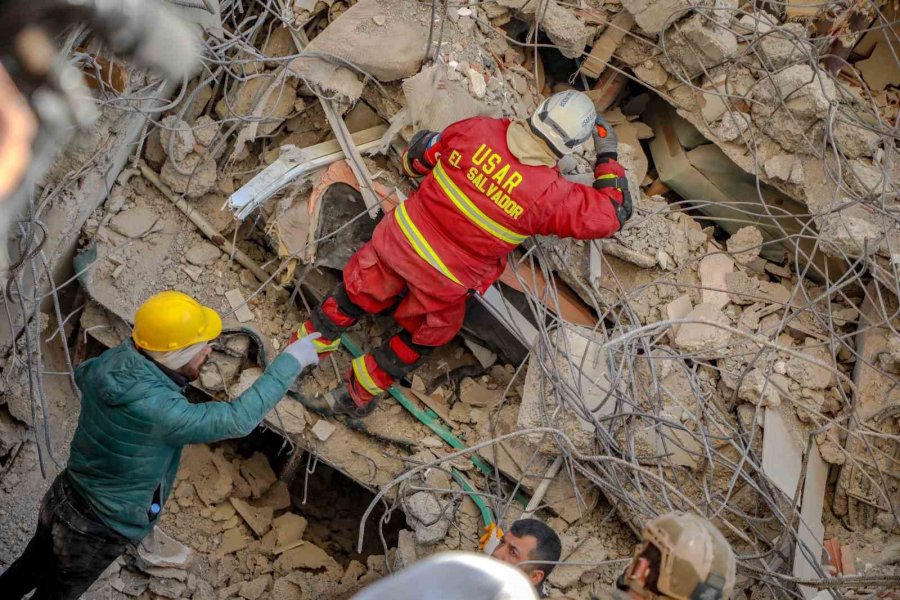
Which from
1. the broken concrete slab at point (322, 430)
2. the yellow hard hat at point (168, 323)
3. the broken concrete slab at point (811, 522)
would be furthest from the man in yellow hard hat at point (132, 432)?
the broken concrete slab at point (811, 522)

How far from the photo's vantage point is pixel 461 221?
13.4ft

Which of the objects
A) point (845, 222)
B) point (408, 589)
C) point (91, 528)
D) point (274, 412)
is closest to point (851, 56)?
point (845, 222)

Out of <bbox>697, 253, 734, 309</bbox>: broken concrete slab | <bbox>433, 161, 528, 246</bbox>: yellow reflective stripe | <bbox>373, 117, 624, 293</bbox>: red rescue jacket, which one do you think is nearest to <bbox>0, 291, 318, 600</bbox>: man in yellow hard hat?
<bbox>373, 117, 624, 293</bbox>: red rescue jacket

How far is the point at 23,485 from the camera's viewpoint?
14.5ft

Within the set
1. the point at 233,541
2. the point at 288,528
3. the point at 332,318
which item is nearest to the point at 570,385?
the point at 332,318

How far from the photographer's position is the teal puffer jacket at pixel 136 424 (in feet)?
10.8

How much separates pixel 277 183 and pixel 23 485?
85.3 inches

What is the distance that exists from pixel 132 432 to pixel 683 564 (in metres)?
2.24

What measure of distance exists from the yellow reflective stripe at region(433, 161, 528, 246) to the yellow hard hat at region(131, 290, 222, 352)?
1384 millimetres

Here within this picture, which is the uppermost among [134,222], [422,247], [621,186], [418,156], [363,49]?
[363,49]

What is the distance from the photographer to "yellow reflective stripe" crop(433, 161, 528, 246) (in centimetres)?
405

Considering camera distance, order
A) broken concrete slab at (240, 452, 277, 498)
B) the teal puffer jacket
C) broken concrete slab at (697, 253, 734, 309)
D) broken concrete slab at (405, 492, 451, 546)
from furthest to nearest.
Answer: broken concrete slab at (240, 452, 277, 498) → broken concrete slab at (697, 253, 734, 309) → broken concrete slab at (405, 492, 451, 546) → the teal puffer jacket

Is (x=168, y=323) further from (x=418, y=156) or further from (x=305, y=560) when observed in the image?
(x=305, y=560)

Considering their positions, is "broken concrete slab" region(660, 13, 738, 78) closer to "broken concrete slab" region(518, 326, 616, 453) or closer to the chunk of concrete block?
the chunk of concrete block
